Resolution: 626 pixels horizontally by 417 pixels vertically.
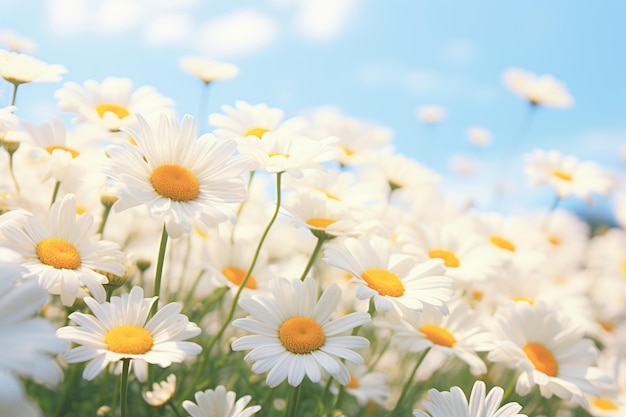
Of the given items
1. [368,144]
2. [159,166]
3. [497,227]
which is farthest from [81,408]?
[497,227]

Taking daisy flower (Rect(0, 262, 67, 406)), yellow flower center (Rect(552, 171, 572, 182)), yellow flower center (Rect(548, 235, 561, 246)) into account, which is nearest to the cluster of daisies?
daisy flower (Rect(0, 262, 67, 406))

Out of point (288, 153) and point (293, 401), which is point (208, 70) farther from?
point (293, 401)

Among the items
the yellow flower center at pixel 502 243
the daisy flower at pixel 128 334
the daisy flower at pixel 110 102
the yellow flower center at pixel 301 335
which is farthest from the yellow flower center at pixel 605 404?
the daisy flower at pixel 110 102

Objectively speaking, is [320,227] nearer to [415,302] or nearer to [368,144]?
[415,302]

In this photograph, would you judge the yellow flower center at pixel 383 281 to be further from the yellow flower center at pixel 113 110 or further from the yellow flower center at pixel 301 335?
the yellow flower center at pixel 113 110

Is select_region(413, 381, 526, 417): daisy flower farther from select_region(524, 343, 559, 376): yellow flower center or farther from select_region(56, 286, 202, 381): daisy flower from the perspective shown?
select_region(56, 286, 202, 381): daisy flower

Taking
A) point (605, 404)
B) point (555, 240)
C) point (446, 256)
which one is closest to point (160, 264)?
point (446, 256)

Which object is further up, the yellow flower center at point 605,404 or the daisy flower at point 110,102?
the daisy flower at point 110,102
